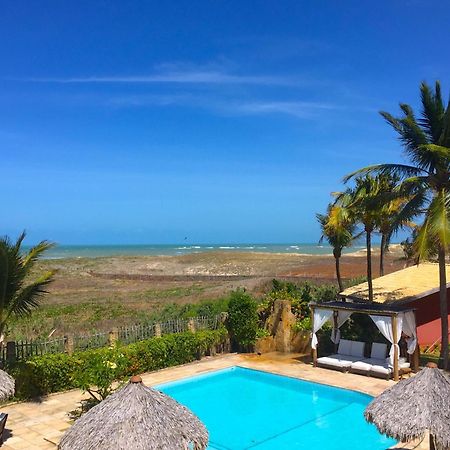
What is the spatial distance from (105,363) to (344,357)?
8.23 meters

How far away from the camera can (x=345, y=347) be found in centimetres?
1694

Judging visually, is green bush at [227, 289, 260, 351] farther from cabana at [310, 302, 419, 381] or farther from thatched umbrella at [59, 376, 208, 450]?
thatched umbrella at [59, 376, 208, 450]

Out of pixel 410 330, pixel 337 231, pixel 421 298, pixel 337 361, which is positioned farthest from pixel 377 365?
pixel 337 231

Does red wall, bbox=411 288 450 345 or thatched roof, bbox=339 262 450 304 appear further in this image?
red wall, bbox=411 288 450 345

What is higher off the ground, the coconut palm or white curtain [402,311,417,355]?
the coconut palm

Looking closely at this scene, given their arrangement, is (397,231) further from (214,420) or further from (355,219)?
(214,420)

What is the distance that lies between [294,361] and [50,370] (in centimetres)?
795

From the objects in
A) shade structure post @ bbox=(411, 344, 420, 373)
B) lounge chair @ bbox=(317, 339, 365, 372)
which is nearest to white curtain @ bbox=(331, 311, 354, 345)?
lounge chair @ bbox=(317, 339, 365, 372)

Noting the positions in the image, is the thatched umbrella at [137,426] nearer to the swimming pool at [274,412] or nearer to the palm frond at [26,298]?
the swimming pool at [274,412]

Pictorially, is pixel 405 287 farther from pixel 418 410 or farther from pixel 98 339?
pixel 418 410

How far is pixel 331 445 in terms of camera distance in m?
10.7

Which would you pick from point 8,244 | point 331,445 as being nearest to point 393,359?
point 331,445

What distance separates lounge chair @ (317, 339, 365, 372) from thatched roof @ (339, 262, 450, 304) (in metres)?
1.88

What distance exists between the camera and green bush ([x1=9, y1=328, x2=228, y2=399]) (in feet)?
37.9
